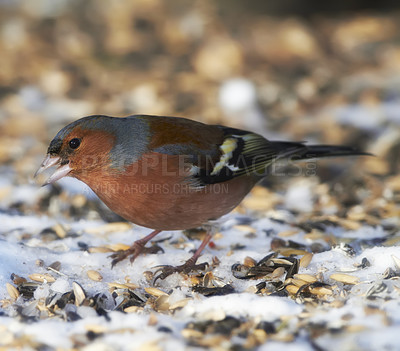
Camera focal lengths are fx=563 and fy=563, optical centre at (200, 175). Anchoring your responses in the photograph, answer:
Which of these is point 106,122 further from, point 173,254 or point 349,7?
point 349,7

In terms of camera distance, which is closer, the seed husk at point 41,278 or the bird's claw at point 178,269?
the seed husk at point 41,278

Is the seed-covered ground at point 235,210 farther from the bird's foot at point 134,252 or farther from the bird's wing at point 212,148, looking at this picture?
the bird's wing at point 212,148

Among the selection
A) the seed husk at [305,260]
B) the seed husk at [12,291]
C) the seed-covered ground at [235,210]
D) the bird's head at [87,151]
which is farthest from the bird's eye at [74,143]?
the seed husk at [305,260]

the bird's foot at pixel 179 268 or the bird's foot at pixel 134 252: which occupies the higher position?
the bird's foot at pixel 134 252

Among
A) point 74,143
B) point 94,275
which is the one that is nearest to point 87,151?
point 74,143

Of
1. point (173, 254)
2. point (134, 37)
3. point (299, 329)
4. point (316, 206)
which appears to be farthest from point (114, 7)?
point (299, 329)

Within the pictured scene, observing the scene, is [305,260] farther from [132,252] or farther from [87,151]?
[87,151]

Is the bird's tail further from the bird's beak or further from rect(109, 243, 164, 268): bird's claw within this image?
the bird's beak
